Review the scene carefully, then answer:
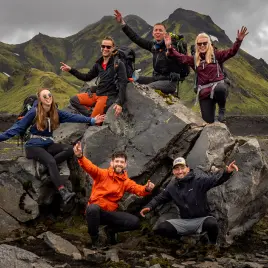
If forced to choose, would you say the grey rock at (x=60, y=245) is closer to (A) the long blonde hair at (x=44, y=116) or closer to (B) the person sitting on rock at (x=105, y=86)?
(A) the long blonde hair at (x=44, y=116)

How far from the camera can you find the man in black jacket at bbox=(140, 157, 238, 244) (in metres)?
12.6

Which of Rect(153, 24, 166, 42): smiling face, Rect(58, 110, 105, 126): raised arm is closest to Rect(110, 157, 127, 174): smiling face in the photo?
Rect(58, 110, 105, 126): raised arm

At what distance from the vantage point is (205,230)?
1277 cm

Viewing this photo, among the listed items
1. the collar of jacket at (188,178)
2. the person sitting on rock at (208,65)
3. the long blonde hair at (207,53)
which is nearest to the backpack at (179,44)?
the person sitting on rock at (208,65)

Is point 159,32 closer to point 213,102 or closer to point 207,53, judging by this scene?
point 207,53

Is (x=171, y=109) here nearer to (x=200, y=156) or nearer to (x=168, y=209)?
(x=200, y=156)

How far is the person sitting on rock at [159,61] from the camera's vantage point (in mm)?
16938

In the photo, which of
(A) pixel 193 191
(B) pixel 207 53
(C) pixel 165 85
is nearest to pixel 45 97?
(C) pixel 165 85

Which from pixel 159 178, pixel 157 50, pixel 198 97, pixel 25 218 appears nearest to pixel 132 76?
pixel 157 50

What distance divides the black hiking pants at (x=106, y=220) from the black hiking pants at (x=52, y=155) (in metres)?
2.44

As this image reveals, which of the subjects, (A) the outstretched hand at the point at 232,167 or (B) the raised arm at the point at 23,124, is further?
(B) the raised arm at the point at 23,124

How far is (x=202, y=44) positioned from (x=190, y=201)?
21.0 feet

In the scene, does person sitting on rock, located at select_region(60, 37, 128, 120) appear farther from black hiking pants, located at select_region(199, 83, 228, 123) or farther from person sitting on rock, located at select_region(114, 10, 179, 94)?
black hiking pants, located at select_region(199, 83, 228, 123)

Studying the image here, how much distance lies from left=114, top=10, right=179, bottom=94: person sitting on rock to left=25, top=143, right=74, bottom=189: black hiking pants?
5.43 meters
